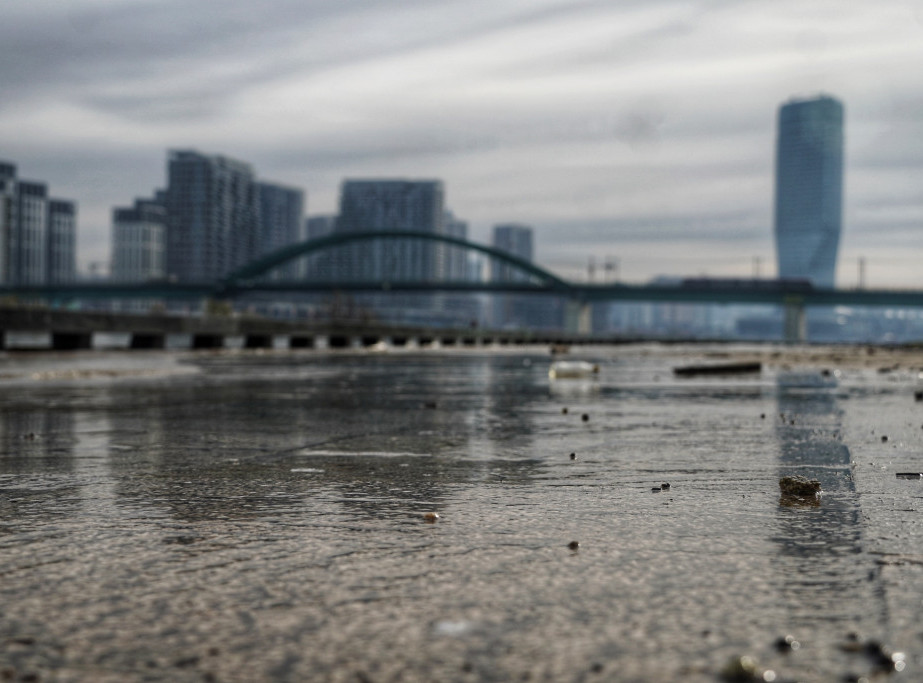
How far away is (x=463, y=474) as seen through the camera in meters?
5.30

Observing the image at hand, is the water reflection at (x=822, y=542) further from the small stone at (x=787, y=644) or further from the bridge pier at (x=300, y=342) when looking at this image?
the bridge pier at (x=300, y=342)

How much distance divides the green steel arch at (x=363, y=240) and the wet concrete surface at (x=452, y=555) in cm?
16653

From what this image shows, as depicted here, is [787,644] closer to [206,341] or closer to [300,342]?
[206,341]

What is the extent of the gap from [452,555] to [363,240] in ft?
587

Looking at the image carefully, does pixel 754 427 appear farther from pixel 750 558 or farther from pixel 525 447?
pixel 750 558

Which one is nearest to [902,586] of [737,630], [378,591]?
[737,630]

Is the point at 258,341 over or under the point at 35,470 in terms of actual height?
over

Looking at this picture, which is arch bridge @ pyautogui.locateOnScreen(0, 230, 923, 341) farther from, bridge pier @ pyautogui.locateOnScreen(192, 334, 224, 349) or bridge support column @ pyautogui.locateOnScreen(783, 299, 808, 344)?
bridge pier @ pyautogui.locateOnScreen(192, 334, 224, 349)

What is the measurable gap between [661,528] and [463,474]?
5.54ft

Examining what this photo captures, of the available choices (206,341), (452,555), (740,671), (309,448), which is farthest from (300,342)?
(740,671)

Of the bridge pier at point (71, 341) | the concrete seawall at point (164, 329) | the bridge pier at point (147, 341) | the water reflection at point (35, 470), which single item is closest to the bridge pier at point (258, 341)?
the concrete seawall at point (164, 329)

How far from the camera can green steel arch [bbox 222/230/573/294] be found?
175 meters

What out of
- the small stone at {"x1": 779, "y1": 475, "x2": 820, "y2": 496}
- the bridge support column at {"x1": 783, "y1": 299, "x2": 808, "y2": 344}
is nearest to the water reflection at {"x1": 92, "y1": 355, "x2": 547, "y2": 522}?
the small stone at {"x1": 779, "y1": 475, "x2": 820, "y2": 496}

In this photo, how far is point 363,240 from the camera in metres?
180
